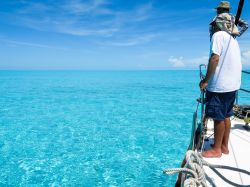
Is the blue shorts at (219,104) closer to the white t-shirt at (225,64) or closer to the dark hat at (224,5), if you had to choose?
the white t-shirt at (225,64)

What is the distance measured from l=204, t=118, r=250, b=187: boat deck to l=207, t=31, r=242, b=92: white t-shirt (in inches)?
42.9

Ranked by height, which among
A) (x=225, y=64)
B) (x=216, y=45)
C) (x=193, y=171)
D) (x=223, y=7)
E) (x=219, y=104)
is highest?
(x=223, y=7)

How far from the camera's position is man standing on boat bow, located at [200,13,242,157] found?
346cm

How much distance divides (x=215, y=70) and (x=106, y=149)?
710cm

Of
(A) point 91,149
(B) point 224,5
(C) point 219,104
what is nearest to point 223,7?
(B) point 224,5

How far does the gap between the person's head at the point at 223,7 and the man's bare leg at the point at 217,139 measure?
1678mm

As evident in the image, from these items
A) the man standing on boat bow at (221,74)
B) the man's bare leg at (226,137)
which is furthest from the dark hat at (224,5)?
the man's bare leg at (226,137)

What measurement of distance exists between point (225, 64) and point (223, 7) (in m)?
0.89

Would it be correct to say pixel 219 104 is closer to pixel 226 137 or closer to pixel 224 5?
pixel 226 137

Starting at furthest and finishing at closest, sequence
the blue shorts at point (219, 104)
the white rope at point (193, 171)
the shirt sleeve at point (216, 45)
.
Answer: the blue shorts at point (219, 104), the shirt sleeve at point (216, 45), the white rope at point (193, 171)

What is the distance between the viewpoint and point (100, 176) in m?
7.43

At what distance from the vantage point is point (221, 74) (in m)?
3.56

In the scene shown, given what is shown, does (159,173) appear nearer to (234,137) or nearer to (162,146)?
(162,146)

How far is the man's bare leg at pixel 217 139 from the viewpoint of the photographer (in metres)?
3.71
